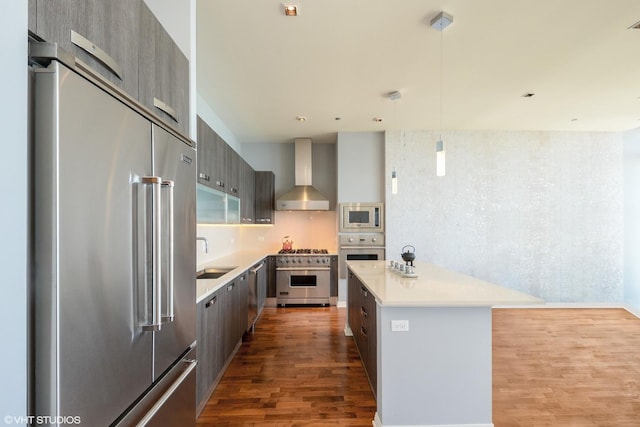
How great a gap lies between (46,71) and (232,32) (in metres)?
2.00

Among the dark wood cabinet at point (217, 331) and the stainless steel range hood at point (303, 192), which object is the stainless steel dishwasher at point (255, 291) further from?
the stainless steel range hood at point (303, 192)

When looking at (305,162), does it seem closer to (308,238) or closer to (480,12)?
(308,238)

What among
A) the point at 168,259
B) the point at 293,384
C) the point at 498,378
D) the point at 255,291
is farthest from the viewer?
the point at 255,291

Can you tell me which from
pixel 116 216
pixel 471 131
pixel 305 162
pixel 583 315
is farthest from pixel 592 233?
pixel 116 216

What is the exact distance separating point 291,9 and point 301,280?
4042mm

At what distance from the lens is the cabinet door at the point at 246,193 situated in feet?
14.8

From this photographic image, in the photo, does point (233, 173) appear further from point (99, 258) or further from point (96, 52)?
point (99, 258)

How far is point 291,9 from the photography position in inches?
83.2

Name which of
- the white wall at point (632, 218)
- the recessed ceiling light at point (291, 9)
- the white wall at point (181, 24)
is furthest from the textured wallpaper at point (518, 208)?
the white wall at point (181, 24)

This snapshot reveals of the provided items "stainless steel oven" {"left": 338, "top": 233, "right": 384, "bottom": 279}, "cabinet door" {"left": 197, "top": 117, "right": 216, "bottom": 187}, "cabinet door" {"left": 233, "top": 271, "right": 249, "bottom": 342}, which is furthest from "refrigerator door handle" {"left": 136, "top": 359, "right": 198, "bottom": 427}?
"stainless steel oven" {"left": 338, "top": 233, "right": 384, "bottom": 279}

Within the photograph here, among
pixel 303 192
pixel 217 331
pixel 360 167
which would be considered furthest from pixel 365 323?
pixel 303 192

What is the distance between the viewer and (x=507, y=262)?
16.5 feet

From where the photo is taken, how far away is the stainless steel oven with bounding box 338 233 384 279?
16.5 ft

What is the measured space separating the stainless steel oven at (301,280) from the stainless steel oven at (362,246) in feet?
1.50
